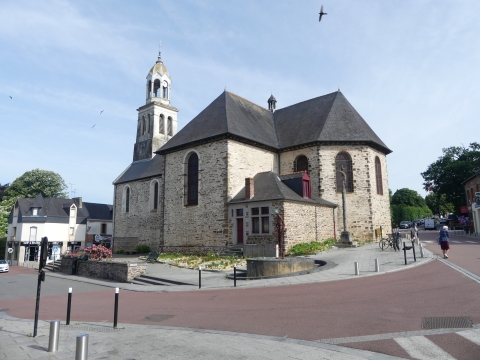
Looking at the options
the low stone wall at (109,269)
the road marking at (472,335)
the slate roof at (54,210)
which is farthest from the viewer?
the slate roof at (54,210)

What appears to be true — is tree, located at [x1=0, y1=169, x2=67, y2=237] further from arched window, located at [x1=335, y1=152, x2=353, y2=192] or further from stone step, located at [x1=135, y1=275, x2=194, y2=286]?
arched window, located at [x1=335, y1=152, x2=353, y2=192]

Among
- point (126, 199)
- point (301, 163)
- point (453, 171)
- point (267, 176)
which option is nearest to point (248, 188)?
point (267, 176)

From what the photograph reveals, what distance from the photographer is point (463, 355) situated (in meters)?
4.62

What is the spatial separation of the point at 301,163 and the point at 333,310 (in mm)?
18720

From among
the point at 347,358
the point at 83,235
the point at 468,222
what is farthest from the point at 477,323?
the point at 83,235

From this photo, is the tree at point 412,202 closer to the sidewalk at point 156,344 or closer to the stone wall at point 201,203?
the stone wall at point 201,203

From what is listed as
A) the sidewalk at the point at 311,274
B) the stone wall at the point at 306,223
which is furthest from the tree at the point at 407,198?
the sidewalk at the point at 311,274

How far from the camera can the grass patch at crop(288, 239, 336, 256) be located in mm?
18755

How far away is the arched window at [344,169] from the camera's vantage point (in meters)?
24.3

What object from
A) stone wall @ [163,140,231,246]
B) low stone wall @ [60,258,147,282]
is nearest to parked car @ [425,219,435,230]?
stone wall @ [163,140,231,246]

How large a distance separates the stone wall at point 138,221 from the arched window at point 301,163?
11.9 m

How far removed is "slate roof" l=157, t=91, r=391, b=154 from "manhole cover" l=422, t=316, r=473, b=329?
17.4 metres

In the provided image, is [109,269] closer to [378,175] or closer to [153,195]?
[153,195]

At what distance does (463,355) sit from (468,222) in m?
42.0
